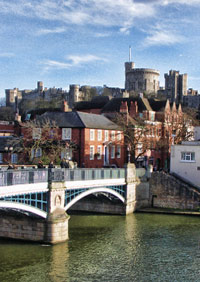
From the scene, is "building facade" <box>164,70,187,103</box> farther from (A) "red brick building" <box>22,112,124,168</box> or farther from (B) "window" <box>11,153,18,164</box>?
(B) "window" <box>11,153,18,164</box>

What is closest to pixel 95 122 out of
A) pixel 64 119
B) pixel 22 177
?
pixel 64 119

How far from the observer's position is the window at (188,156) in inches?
1735

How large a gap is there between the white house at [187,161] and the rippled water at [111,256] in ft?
34.2

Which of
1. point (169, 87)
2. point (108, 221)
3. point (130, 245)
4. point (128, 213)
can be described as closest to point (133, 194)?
point (128, 213)

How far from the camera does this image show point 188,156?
44.4 meters

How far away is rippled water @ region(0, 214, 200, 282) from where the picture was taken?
22.1 meters

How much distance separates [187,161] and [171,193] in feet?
14.5

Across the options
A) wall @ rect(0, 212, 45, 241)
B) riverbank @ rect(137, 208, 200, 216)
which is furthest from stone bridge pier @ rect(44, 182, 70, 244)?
riverbank @ rect(137, 208, 200, 216)

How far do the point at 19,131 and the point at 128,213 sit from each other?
2476cm

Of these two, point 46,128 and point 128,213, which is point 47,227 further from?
point 46,128

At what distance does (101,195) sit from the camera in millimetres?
38344

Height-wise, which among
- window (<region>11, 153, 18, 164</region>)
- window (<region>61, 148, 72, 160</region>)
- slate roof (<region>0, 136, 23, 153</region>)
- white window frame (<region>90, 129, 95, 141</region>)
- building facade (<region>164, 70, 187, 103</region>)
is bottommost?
window (<region>11, 153, 18, 164</region>)

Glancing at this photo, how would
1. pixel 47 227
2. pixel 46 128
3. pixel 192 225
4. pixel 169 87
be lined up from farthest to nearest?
pixel 169 87 < pixel 46 128 < pixel 192 225 < pixel 47 227

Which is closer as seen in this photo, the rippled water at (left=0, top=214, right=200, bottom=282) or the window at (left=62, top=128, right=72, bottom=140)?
the rippled water at (left=0, top=214, right=200, bottom=282)
